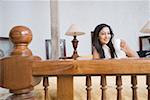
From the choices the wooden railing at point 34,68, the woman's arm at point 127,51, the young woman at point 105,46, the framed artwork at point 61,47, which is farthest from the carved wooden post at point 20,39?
the framed artwork at point 61,47

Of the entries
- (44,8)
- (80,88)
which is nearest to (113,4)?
(44,8)

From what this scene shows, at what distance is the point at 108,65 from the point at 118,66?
0.03 meters

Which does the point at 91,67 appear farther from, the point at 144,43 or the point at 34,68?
the point at 144,43

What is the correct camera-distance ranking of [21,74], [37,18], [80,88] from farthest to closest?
1. [37,18]
2. [80,88]
3. [21,74]

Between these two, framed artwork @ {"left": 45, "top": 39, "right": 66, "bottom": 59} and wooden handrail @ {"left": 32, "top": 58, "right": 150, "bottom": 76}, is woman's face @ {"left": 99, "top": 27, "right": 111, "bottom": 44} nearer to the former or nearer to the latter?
wooden handrail @ {"left": 32, "top": 58, "right": 150, "bottom": 76}

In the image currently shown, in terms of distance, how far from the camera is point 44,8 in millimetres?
5703

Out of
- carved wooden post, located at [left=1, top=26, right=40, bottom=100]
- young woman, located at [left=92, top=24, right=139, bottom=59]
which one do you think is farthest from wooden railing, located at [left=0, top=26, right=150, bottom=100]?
young woman, located at [left=92, top=24, right=139, bottom=59]

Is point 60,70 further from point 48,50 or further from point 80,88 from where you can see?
point 48,50

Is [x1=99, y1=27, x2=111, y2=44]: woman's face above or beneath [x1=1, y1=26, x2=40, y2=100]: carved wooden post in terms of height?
above

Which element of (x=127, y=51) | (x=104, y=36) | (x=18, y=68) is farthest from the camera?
(x=127, y=51)

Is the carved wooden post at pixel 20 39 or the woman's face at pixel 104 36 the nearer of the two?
the carved wooden post at pixel 20 39

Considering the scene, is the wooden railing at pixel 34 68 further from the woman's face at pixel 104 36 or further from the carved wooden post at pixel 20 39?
the woman's face at pixel 104 36

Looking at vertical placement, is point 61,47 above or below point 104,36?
below

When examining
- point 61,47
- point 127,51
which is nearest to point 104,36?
point 127,51
